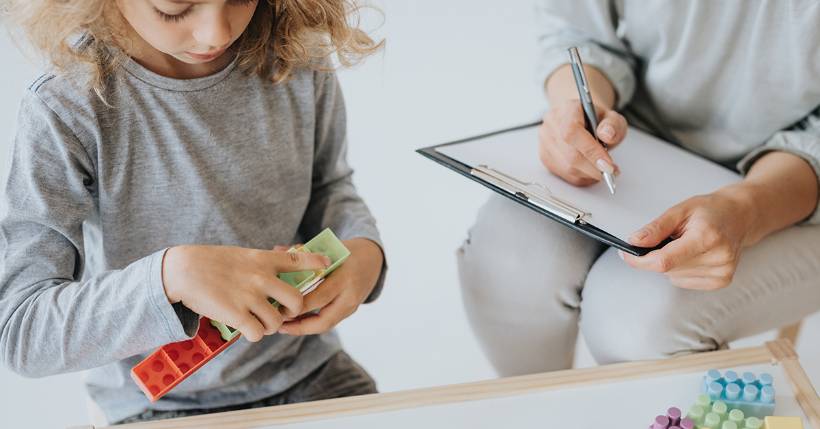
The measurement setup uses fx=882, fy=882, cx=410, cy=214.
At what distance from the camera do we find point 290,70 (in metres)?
0.83

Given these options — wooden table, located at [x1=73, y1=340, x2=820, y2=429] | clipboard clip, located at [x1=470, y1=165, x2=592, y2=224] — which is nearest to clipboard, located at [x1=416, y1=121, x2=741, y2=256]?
clipboard clip, located at [x1=470, y1=165, x2=592, y2=224]

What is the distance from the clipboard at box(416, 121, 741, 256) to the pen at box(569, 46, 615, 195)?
2 cm

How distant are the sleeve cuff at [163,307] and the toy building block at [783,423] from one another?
0.46 meters

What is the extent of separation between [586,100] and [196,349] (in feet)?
1.40

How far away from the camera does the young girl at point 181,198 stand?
696mm

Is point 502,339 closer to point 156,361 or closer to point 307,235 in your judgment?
point 307,235

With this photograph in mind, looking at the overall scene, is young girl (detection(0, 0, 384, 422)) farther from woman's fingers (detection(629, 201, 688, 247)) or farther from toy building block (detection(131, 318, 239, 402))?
woman's fingers (detection(629, 201, 688, 247))

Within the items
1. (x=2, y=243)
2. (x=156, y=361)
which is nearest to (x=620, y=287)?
(x=156, y=361)

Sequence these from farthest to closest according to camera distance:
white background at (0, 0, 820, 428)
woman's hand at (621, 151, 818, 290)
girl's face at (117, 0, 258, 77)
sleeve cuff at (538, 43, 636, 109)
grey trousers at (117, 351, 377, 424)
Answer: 1. white background at (0, 0, 820, 428)
2. sleeve cuff at (538, 43, 636, 109)
3. grey trousers at (117, 351, 377, 424)
4. woman's hand at (621, 151, 818, 290)
5. girl's face at (117, 0, 258, 77)

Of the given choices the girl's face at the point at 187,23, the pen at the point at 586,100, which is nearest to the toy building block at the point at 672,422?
the pen at the point at 586,100

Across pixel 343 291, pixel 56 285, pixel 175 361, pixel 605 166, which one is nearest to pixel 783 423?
pixel 605 166

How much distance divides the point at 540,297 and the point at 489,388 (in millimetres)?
206

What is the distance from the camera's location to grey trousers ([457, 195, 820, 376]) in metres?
0.86

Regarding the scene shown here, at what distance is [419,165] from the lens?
1.53m
